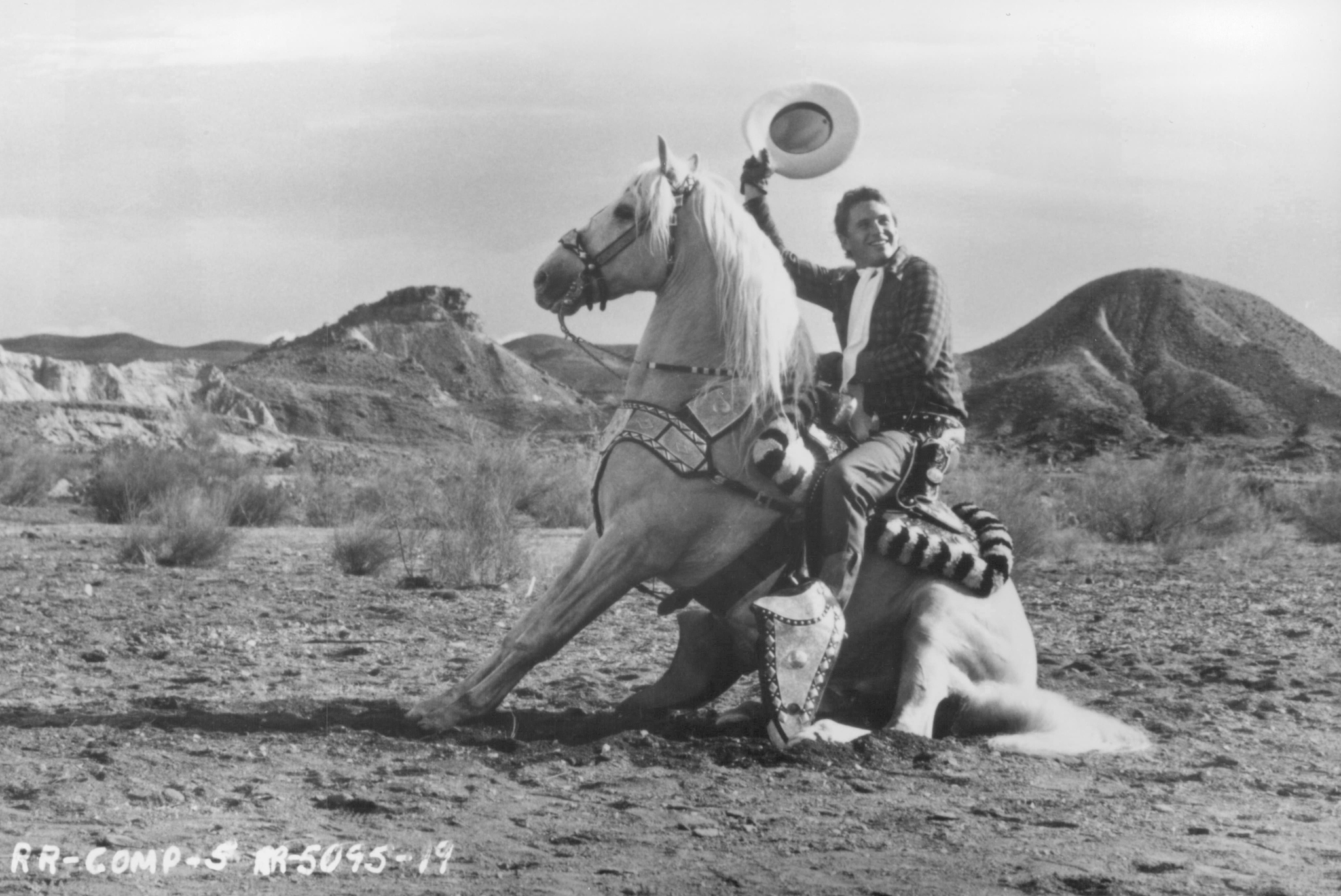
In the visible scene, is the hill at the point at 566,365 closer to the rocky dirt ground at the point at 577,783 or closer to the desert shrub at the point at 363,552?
the desert shrub at the point at 363,552

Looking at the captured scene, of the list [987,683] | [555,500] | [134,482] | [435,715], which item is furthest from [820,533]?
[134,482]

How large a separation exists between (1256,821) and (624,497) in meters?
2.50

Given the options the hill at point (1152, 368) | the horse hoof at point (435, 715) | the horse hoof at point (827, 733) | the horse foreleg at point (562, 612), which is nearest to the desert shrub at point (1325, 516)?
the horse hoof at point (827, 733)

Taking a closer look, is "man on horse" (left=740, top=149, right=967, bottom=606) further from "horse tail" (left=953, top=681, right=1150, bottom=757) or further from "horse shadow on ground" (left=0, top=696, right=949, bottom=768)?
"horse tail" (left=953, top=681, right=1150, bottom=757)

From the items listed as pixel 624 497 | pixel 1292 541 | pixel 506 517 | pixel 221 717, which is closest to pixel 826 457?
pixel 624 497

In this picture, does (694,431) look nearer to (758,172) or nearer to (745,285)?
(745,285)

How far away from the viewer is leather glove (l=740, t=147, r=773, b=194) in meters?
6.59

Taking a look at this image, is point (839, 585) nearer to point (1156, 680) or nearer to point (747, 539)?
point (747, 539)

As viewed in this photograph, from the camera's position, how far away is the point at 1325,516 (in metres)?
21.4

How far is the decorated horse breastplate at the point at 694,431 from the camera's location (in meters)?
5.79

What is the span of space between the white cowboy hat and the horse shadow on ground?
2.41 m

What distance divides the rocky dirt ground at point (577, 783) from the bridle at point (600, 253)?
176cm

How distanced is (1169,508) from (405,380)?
4704 cm

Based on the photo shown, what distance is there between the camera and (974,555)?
6.06 meters
